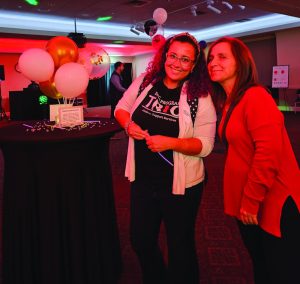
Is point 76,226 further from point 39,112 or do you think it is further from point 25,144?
point 39,112

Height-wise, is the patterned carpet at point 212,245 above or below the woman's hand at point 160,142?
below

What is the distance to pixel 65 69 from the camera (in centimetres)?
176

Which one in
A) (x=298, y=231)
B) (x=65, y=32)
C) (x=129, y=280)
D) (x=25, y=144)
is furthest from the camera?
(x=65, y=32)

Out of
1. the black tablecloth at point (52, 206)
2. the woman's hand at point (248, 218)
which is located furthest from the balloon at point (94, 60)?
the woman's hand at point (248, 218)

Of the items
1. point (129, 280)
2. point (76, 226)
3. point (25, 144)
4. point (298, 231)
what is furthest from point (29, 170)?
point (298, 231)

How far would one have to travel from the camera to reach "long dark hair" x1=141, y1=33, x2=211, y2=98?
57.4 inches

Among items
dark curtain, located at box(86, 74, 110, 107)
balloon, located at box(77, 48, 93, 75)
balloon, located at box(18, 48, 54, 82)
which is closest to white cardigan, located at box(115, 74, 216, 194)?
balloon, located at box(18, 48, 54, 82)

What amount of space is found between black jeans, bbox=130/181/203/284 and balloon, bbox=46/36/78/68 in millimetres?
967

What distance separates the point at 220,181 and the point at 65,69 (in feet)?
8.99

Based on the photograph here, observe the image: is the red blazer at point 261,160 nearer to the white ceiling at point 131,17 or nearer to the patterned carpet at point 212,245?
the patterned carpet at point 212,245

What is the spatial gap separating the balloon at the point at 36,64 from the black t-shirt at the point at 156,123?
2.15 ft

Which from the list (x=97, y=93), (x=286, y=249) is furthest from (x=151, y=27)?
(x=97, y=93)

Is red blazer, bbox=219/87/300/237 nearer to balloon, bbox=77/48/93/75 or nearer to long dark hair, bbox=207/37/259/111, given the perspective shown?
long dark hair, bbox=207/37/259/111

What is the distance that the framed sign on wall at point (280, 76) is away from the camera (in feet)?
34.4
